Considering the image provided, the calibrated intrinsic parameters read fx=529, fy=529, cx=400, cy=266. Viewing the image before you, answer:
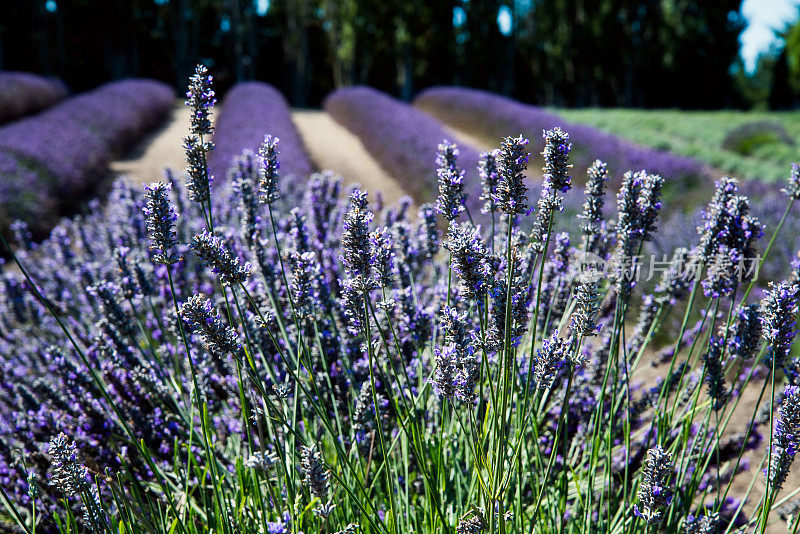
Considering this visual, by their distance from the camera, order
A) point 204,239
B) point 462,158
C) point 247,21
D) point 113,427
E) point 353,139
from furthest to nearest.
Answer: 1. point 247,21
2. point 353,139
3. point 462,158
4. point 113,427
5. point 204,239

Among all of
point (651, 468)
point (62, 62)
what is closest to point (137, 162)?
point (651, 468)

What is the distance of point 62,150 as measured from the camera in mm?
7703

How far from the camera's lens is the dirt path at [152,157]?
8.45 meters

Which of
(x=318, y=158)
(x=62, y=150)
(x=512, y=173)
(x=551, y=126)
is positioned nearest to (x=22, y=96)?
(x=62, y=150)

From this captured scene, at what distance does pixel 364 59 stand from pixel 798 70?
17.9 meters

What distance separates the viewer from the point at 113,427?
6.38 feet

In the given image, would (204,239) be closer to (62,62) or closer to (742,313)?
(742,313)

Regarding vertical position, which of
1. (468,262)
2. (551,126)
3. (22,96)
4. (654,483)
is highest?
(22,96)

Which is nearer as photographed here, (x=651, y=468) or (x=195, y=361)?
(x=651, y=468)

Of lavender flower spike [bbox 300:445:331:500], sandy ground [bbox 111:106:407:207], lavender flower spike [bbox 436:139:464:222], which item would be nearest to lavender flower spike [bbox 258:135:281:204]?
lavender flower spike [bbox 436:139:464:222]

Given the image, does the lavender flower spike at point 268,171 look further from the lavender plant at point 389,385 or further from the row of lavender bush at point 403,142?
the row of lavender bush at point 403,142

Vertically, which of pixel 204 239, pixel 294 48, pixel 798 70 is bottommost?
pixel 204 239

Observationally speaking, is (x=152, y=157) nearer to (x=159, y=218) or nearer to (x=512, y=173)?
(x=159, y=218)

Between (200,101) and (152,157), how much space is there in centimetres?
963
